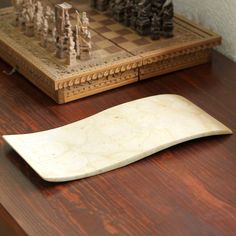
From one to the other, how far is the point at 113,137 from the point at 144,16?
37 centimetres

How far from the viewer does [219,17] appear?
4.47 ft

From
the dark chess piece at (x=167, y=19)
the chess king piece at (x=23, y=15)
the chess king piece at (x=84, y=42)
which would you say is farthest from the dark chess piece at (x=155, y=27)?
the chess king piece at (x=23, y=15)

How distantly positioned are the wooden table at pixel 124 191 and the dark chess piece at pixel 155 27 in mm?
197

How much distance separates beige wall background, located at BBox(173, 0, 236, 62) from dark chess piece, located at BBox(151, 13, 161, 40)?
16cm

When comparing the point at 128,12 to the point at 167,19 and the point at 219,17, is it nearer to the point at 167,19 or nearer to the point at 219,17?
the point at 167,19

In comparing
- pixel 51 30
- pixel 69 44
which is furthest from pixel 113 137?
pixel 51 30

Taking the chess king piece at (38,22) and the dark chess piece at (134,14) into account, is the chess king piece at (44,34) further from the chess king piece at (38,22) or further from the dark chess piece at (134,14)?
the dark chess piece at (134,14)

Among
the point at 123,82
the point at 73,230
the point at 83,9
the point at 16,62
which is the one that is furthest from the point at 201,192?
the point at 83,9

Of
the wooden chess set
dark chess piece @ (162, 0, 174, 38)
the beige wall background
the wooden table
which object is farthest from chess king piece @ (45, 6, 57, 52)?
the beige wall background

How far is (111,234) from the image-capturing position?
0.84 meters

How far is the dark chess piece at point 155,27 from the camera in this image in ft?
4.17

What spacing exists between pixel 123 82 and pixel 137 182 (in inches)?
12.4

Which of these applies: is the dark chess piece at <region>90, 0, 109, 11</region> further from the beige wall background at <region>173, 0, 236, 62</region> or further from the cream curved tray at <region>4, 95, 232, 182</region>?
the cream curved tray at <region>4, 95, 232, 182</region>

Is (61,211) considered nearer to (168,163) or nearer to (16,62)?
(168,163)
